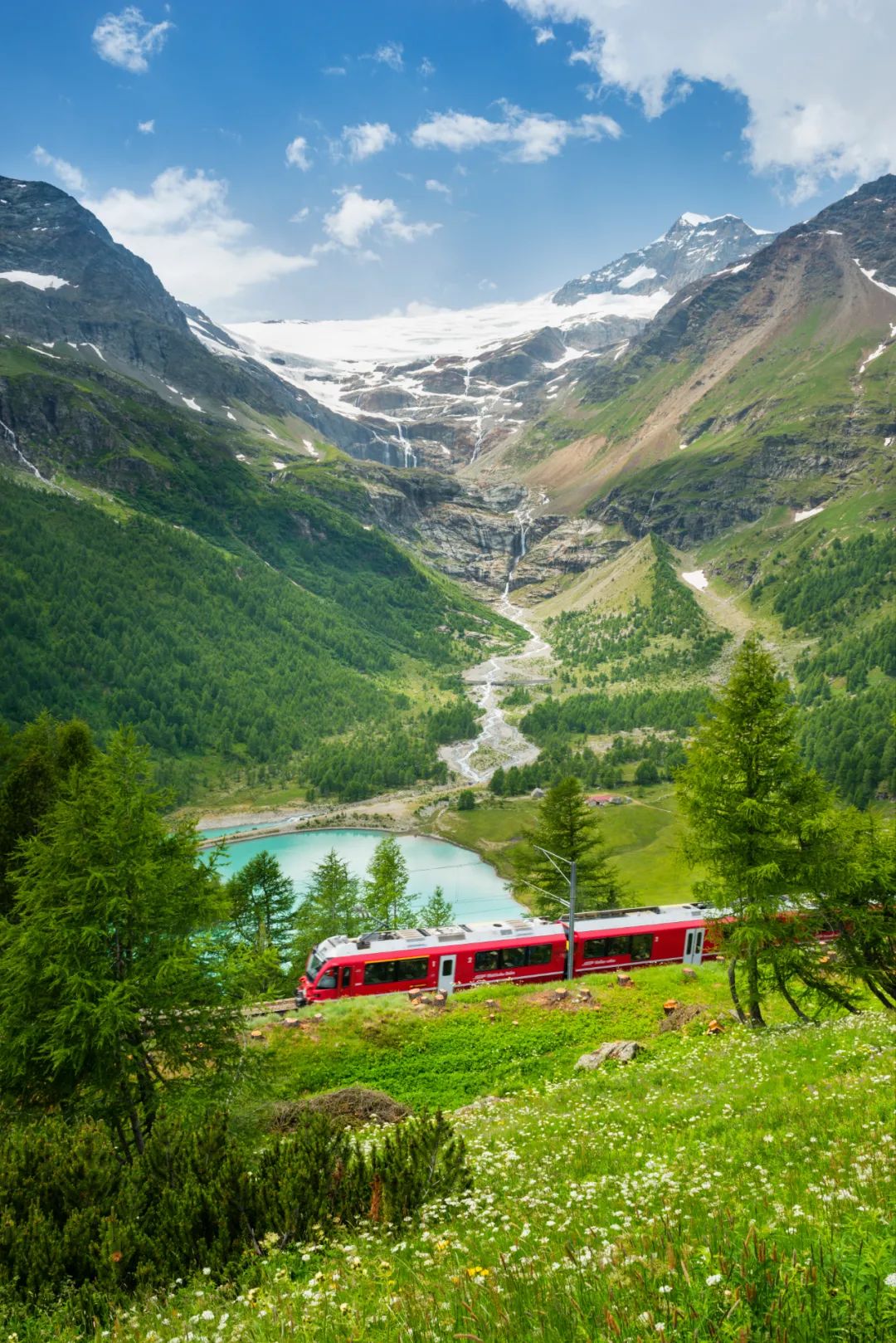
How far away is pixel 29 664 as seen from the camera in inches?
5561

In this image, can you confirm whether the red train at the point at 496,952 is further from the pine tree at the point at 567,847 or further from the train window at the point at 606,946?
the pine tree at the point at 567,847

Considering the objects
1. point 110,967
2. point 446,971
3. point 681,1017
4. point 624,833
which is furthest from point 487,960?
point 624,833

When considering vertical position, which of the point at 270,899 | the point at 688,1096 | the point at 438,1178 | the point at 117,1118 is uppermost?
the point at 438,1178

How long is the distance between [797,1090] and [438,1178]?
7.49 meters

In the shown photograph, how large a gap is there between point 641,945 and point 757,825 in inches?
813

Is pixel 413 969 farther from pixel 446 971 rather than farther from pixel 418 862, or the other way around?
pixel 418 862

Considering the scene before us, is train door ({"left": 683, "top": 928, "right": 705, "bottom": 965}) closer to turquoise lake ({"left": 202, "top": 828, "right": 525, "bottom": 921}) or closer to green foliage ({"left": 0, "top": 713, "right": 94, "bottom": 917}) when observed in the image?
green foliage ({"left": 0, "top": 713, "right": 94, "bottom": 917})

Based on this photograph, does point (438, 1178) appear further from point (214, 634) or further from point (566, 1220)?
point (214, 634)

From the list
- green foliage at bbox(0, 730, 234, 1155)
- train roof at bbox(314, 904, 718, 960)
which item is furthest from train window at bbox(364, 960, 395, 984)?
green foliage at bbox(0, 730, 234, 1155)

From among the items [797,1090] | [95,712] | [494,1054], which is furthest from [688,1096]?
[95,712]

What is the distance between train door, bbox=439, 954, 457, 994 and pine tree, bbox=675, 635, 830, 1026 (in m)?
16.8

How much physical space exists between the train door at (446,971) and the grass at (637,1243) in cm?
2132

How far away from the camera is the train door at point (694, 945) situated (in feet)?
126

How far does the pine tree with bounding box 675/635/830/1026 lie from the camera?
20031 millimetres
